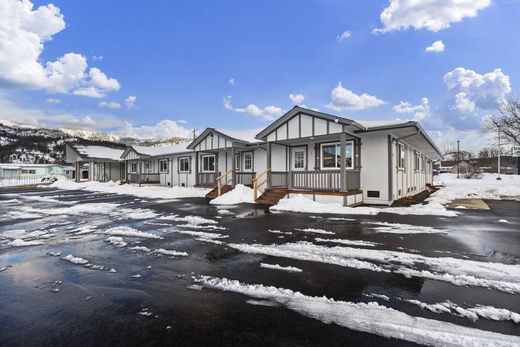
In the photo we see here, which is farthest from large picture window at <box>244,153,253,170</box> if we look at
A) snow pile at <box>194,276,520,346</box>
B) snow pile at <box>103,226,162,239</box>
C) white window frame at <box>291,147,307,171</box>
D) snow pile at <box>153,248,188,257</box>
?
snow pile at <box>194,276,520,346</box>

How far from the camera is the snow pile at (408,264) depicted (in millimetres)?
3598

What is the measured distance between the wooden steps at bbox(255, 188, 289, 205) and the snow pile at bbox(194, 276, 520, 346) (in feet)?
30.1

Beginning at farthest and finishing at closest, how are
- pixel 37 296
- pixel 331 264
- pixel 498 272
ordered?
pixel 331 264
pixel 498 272
pixel 37 296

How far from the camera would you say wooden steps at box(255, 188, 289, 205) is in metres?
12.6

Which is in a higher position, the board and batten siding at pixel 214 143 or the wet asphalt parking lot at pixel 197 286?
the board and batten siding at pixel 214 143

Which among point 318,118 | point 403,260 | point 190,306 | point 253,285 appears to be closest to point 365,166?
point 318,118

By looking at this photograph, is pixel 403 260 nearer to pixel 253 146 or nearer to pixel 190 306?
pixel 190 306

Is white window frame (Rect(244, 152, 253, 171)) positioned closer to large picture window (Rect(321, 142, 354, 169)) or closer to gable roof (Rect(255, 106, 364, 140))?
gable roof (Rect(255, 106, 364, 140))

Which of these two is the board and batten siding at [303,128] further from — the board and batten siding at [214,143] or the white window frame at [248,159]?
the board and batten siding at [214,143]

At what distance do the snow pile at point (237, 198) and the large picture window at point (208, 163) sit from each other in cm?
695

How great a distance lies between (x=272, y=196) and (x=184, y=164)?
13334 millimetres

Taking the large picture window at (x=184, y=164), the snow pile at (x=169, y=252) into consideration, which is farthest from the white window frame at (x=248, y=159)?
the snow pile at (x=169, y=252)

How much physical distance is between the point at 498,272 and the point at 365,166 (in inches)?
358

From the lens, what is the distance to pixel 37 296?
10.6 ft
